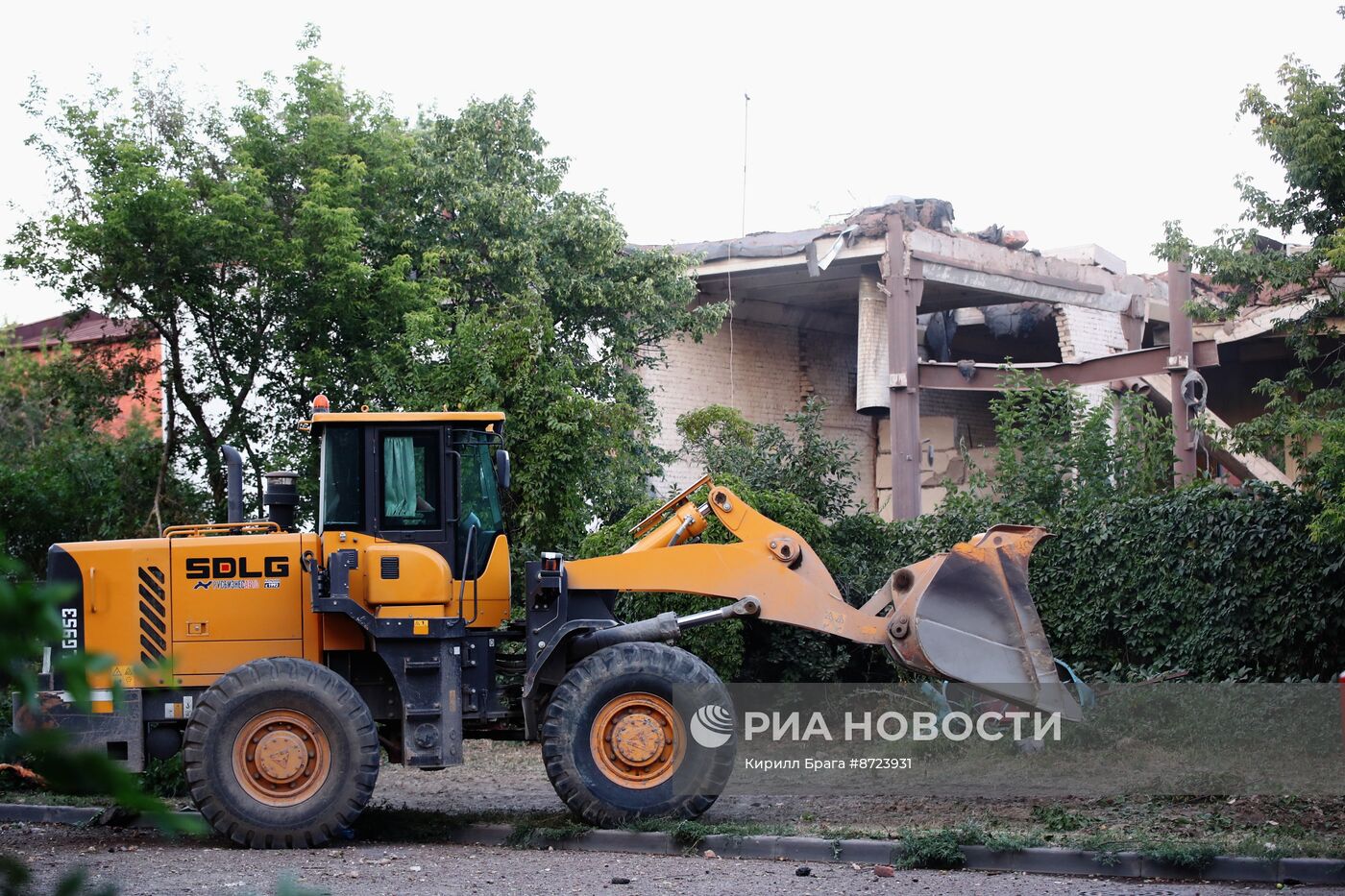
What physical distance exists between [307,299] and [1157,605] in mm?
11433

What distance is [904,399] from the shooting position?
783 inches

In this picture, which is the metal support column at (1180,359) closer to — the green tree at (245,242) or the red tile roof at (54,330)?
the green tree at (245,242)

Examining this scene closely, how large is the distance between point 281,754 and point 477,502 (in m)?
2.27

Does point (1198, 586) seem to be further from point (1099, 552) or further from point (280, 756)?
point (280, 756)

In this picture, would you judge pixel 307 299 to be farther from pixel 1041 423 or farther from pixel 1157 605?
pixel 1157 605

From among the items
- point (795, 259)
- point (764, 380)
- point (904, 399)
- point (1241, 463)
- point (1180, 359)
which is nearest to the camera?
point (1180, 359)

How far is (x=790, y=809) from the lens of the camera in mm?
10625

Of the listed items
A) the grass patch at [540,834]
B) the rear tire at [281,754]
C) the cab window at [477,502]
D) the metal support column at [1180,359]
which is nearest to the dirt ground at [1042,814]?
the grass patch at [540,834]

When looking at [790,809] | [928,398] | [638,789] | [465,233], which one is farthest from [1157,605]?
[928,398]

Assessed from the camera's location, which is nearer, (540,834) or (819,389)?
(540,834)

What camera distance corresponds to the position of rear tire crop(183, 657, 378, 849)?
923 cm

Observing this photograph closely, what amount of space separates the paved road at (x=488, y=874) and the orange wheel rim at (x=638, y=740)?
0.75 metres

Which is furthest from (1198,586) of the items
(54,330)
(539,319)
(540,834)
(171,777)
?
(54,330)

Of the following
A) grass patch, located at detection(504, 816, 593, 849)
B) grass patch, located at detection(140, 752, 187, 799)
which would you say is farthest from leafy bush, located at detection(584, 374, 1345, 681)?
grass patch, located at detection(504, 816, 593, 849)
